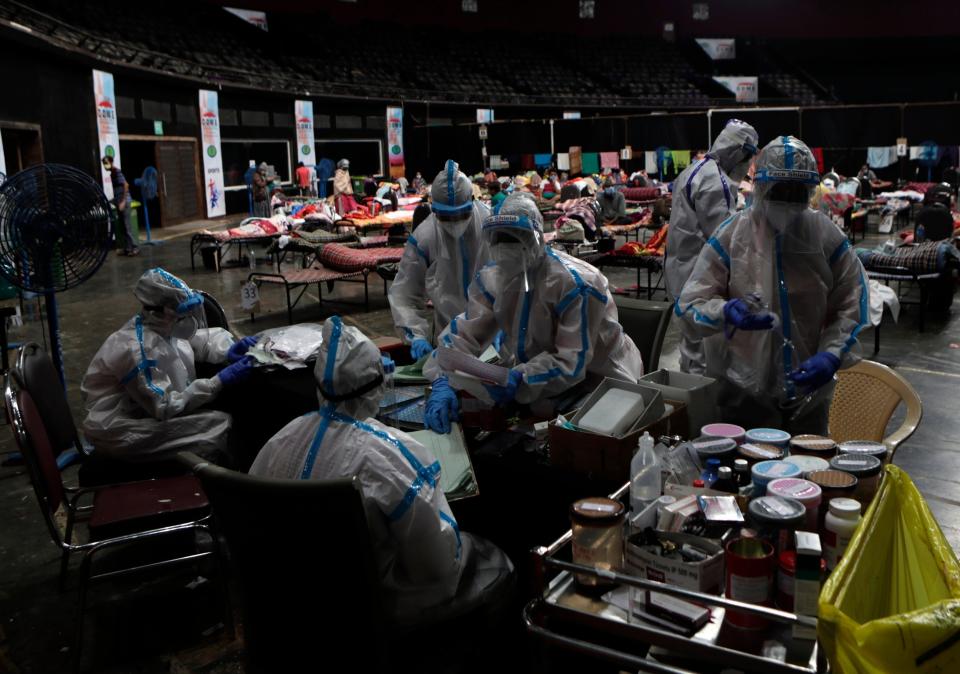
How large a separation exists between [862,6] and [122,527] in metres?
31.2

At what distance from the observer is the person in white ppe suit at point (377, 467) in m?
1.90

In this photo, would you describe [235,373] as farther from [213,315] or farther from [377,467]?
[377,467]

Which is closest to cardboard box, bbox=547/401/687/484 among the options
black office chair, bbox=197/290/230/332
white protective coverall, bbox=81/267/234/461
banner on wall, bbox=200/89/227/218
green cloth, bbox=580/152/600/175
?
white protective coverall, bbox=81/267/234/461

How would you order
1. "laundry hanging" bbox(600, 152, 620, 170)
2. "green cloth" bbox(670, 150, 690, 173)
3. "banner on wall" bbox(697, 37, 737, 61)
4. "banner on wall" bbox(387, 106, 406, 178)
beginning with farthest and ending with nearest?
1. "banner on wall" bbox(697, 37, 737, 61)
2. "banner on wall" bbox(387, 106, 406, 178)
3. "laundry hanging" bbox(600, 152, 620, 170)
4. "green cloth" bbox(670, 150, 690, 173)

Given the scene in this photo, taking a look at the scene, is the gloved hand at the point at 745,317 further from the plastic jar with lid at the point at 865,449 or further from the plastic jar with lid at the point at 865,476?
the plastic jar with lid at the point at 865,476

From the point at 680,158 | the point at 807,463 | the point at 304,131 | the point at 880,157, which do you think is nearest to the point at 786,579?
the point at 807,463

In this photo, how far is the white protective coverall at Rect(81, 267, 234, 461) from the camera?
3.29 meters

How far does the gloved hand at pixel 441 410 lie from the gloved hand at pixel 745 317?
3.30ft

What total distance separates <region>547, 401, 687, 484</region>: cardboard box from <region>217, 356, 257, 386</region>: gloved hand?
63.6 inches

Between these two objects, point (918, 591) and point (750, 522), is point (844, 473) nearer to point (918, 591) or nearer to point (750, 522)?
point (750, 522)

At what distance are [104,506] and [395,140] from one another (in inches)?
901

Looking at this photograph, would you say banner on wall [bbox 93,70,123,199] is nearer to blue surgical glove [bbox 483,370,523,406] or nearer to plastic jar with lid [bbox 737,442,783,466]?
blue surgical glove [bbox 483,370,523,406]

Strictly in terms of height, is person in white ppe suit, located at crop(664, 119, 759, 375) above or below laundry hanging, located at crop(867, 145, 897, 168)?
below

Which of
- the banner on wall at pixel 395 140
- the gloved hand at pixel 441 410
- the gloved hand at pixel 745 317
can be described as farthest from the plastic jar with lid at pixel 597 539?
the banner on wall at pixel 395 140
